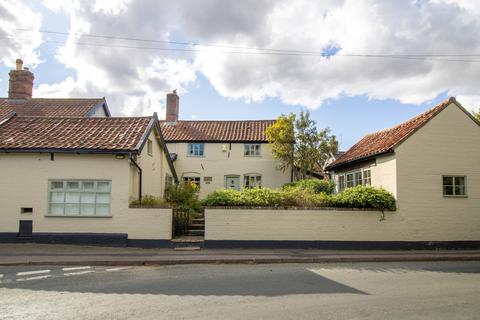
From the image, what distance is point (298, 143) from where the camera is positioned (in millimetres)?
28734

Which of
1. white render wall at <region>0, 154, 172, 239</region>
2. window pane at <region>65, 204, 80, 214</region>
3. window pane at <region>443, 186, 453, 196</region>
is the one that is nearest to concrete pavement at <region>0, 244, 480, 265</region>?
white render wall at <region>0, 154, 172, 239</region>

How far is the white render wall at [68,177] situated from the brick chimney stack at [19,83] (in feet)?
43.0

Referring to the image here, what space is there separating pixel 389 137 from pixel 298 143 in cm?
1191

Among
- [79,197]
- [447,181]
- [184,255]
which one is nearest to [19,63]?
[79,197]

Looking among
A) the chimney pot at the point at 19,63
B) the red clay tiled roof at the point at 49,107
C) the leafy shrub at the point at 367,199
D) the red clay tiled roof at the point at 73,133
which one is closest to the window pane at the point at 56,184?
the red clay tiled roof at the point at 73,133

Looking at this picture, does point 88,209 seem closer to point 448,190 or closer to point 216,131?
point 448,190

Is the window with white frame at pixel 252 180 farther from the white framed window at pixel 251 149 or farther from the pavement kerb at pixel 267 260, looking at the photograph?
the pavement kerb at pixel 267 260

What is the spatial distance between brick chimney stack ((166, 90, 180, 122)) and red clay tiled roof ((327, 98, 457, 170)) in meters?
15.9

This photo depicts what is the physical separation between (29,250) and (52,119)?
6.66m

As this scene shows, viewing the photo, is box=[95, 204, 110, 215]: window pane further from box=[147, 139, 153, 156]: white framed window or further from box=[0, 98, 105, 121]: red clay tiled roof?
box=[0, 98, 105, 121]: red clay tiled roof

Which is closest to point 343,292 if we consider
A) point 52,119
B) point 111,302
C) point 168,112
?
point 111,302

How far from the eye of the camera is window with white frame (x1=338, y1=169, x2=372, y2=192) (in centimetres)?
1734

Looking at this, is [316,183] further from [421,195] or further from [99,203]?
[99,203]

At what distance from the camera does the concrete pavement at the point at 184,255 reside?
37.5 feet
